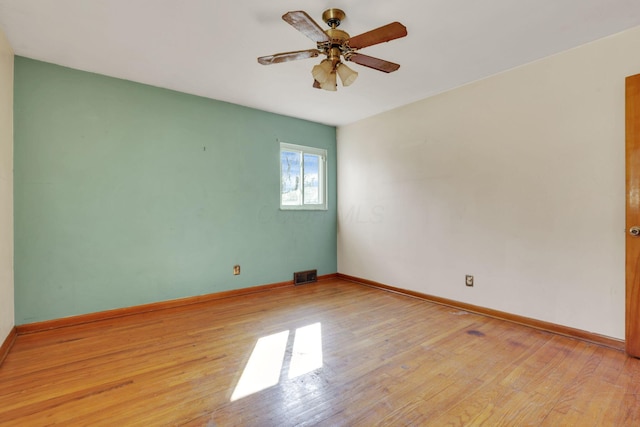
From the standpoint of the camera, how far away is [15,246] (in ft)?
8.29

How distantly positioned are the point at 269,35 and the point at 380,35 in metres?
0.94

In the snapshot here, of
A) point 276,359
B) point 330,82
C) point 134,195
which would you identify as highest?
point 330,82

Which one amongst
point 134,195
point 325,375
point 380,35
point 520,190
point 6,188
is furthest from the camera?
point 134,195

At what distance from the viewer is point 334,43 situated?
194cm

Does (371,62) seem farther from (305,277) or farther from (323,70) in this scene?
(305,277)

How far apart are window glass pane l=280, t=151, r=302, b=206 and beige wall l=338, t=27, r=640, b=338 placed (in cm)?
121

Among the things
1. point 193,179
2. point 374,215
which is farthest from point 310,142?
point 193,179

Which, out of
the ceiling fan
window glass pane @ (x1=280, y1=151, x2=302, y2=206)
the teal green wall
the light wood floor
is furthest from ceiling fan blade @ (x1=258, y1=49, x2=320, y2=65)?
the light wood floor

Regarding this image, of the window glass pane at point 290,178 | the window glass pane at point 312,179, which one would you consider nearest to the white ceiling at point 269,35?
the window glass pane at point 290,178

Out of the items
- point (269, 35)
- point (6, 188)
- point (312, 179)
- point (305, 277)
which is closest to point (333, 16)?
point (269, 35)

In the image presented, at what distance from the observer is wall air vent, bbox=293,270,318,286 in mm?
4250

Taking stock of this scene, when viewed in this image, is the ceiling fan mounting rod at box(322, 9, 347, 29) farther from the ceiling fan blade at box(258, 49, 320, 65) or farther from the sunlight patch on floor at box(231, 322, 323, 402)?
the sunlight patch on floor at box(231, 322, 323, 402)

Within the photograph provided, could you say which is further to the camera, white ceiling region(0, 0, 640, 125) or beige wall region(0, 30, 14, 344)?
beige wall region(0, 30, 14, 344)

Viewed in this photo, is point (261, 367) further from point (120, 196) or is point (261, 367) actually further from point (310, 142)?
point (310, 142)
